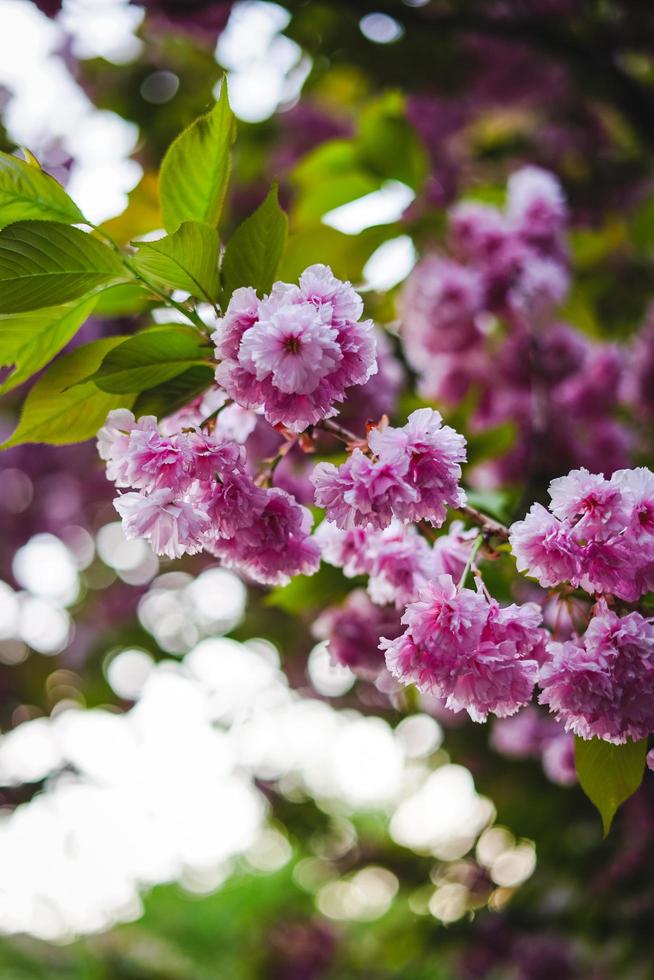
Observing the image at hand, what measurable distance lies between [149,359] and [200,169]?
0.19 metres

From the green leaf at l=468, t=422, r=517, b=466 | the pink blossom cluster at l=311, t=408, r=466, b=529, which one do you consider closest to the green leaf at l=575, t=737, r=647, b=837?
the pink blossom cluster at l=311, t=408, r=466, b=529

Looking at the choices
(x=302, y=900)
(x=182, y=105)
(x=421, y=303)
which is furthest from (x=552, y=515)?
(x=302, y=900)

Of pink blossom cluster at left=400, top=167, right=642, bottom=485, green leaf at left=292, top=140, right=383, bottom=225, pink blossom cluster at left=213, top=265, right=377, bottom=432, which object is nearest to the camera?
pink blossom cluster at left=213, top=265, right=377, bottom=432

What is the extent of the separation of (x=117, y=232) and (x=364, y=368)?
855mm

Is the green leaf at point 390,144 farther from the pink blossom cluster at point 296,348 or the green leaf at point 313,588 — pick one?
the pink blossom cluster at point 296,348

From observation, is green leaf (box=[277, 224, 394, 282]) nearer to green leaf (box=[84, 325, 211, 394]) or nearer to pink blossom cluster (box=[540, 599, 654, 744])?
green leaf (box=[84, 325, 211, 394])

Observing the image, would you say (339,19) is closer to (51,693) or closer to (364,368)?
(364,368)

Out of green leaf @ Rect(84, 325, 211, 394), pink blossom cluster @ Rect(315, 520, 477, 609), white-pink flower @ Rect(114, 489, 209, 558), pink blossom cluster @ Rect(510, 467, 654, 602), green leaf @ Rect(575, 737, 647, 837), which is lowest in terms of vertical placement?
green leaf @ Rect(575, 737, 647, 837)

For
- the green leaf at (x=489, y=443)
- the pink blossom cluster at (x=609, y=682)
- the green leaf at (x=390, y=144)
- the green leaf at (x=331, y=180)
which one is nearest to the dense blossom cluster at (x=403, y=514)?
the pink blossom cluster at (x=609, y=682)

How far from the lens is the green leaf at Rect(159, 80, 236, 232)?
0.77 m

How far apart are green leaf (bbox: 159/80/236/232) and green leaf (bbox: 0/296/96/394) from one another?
0.13 metres

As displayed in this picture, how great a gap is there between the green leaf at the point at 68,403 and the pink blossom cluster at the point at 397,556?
272 millimetres

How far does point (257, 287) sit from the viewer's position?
778 millimetres

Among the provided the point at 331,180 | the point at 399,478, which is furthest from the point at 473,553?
the point at 331,180
